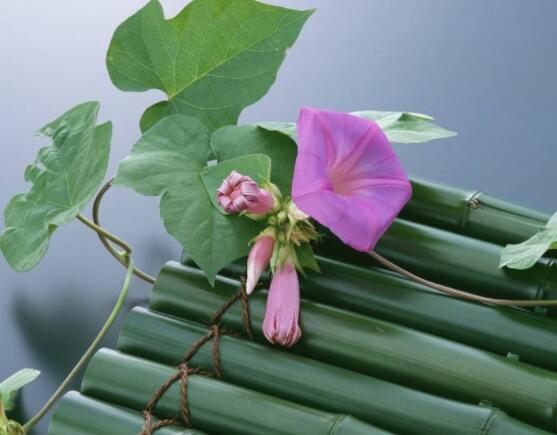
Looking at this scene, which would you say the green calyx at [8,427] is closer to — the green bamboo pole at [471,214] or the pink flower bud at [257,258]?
the pink flower bud at [257,258]

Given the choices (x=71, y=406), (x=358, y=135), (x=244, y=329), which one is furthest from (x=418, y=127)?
(x=71, y=406)

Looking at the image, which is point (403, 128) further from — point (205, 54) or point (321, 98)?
point (321, 98)

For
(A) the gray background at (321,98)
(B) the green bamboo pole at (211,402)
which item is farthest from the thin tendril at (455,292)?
(A) the gray background at (321,98)

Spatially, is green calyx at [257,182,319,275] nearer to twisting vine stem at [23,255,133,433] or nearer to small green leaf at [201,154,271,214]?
small green leaf at [201,154,271,214]

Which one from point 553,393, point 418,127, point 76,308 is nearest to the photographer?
point 553,393

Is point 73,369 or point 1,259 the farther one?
point 1,259

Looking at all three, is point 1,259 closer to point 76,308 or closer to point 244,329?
point 76,308

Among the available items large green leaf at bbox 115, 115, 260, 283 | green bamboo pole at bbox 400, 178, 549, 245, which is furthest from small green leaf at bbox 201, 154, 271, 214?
green bamboo pole at bbox 400, 178, 549, 245
